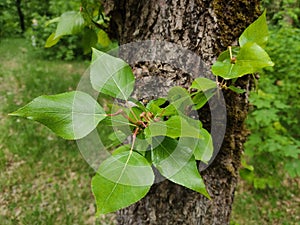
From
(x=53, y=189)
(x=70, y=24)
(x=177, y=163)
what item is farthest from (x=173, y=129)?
(x=53, y=189)

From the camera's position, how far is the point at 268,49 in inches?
112

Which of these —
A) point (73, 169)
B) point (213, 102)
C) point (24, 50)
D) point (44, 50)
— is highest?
point (213, 102)

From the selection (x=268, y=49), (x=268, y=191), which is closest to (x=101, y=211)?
(x=268, y=191)

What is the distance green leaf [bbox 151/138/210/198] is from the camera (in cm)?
48

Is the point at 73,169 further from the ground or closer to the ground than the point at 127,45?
closer to the ground

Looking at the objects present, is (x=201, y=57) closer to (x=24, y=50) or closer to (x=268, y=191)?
(x=268, y=191)

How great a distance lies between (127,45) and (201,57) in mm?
237

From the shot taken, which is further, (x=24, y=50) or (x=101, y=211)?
(x=24, y=50)

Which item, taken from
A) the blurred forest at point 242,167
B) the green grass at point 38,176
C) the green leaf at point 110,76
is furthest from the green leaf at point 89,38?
the green grass at point 38,176

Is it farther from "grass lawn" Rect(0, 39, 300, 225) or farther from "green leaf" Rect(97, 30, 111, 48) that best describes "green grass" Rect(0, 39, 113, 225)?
"green leaf" Rect(97, 30, 111, 48)

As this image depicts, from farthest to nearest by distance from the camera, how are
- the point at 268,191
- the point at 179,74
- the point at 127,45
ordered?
the point at 268,191, the point at 127,45, the point at 179,74

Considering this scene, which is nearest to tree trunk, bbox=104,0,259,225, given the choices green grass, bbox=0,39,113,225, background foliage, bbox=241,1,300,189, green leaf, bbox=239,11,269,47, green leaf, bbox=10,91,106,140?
green leaf, bbox=239,11,269,47

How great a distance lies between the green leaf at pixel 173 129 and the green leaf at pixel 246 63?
133mm

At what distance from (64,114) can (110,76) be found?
0.43 ft
